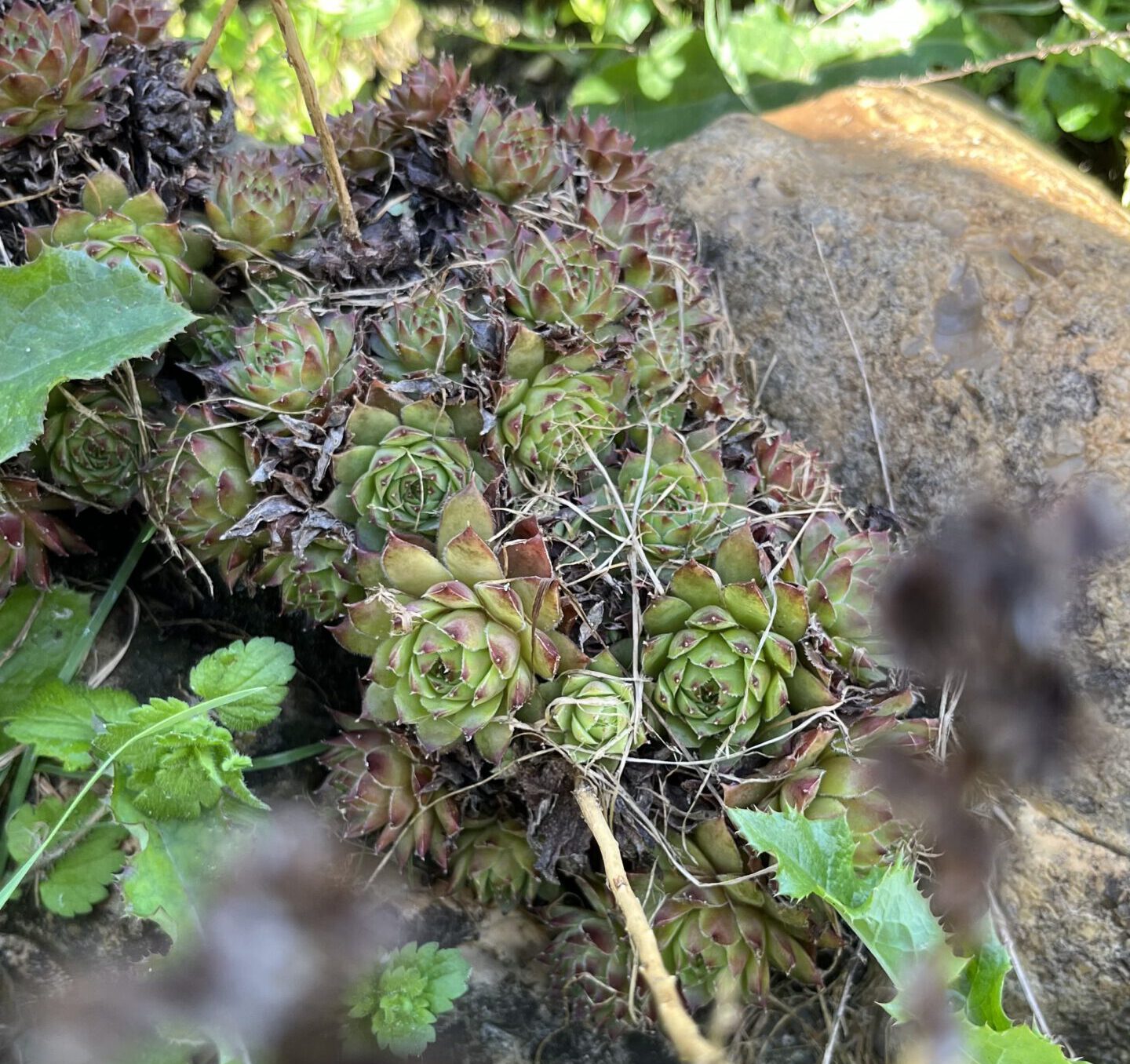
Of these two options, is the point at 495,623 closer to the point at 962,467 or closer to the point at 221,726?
the point at 221,726

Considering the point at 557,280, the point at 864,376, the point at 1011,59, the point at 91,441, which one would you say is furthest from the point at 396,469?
the point at 1011,59

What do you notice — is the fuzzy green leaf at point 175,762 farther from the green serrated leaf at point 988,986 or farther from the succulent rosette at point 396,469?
the green serrated leaf at point 988,986

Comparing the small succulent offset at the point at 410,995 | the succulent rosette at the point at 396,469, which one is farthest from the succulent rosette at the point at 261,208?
the small succulent offset at the point at 410,995

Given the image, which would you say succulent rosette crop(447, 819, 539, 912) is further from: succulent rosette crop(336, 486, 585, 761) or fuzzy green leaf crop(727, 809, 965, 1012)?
fuzzy green leaf crop(727, 809, 965, 1012)

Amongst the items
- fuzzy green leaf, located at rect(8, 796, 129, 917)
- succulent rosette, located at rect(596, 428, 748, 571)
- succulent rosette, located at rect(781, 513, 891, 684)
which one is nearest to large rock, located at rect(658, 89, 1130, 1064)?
succulent rosette, located at rect(781, 513, 891, 684)

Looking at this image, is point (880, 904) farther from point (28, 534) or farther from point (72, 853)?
point (28, 534)

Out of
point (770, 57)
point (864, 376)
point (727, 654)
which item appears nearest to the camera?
point (727, 654)
